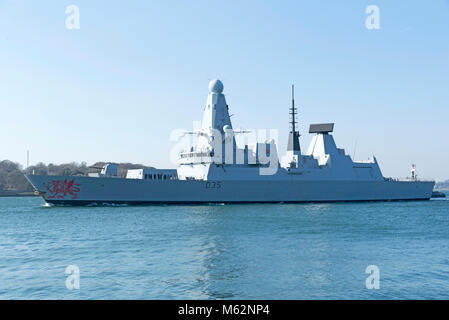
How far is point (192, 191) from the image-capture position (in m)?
32.7

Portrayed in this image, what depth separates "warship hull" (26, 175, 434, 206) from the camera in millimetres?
30188

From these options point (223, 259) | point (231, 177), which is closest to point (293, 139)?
point (231, 177)

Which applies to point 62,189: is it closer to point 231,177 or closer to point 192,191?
point 192,191

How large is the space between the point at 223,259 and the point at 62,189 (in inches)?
856

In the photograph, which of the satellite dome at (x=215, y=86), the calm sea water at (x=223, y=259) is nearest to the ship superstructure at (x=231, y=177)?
the satellite dome at (x=215, y=86)

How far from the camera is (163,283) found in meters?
9.65

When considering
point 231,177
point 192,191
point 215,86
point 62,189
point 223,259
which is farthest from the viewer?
point 215,86

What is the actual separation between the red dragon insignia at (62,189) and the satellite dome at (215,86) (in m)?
14.4

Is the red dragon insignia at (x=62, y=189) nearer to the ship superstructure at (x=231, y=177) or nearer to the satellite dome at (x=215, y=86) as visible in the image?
the ship superstructure at (x=231, y=177)

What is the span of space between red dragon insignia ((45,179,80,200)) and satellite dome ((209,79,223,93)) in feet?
47.3
